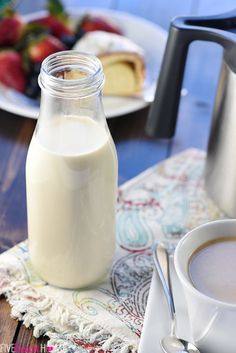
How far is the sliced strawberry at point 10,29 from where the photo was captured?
4.22 ft

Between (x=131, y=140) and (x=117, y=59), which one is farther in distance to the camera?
(x=117, y=59)

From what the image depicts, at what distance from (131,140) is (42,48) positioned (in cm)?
22

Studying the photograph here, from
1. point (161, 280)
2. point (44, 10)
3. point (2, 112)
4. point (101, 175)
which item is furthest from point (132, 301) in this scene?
point (44, 10)

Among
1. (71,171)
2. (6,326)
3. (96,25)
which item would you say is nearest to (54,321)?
(6,326)

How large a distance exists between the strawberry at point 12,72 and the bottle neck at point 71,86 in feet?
1.43

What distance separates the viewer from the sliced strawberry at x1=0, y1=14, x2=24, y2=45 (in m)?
1.29

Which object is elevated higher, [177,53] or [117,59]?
[177,53]

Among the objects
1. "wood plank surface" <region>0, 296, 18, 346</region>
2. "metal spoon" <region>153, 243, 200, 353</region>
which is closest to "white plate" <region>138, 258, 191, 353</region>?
"metal spoon" <region>153, 243, 200, 353</region>

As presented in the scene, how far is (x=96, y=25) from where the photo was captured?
4.40ft

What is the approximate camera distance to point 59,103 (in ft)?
2.66

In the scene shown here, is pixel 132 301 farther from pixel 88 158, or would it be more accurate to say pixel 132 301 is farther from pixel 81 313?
pixel 88 158

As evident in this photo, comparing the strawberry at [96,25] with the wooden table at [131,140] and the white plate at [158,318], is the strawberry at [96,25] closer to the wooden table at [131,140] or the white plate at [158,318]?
the wooden table at [131,140]

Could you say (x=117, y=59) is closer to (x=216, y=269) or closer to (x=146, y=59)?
(x=146, y=59)

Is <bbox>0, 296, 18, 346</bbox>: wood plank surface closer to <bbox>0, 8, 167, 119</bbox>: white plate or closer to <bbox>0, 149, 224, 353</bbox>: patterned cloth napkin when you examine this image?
<bbox>0, 149, 224, 353</bbox>: patterned cloth napkin
